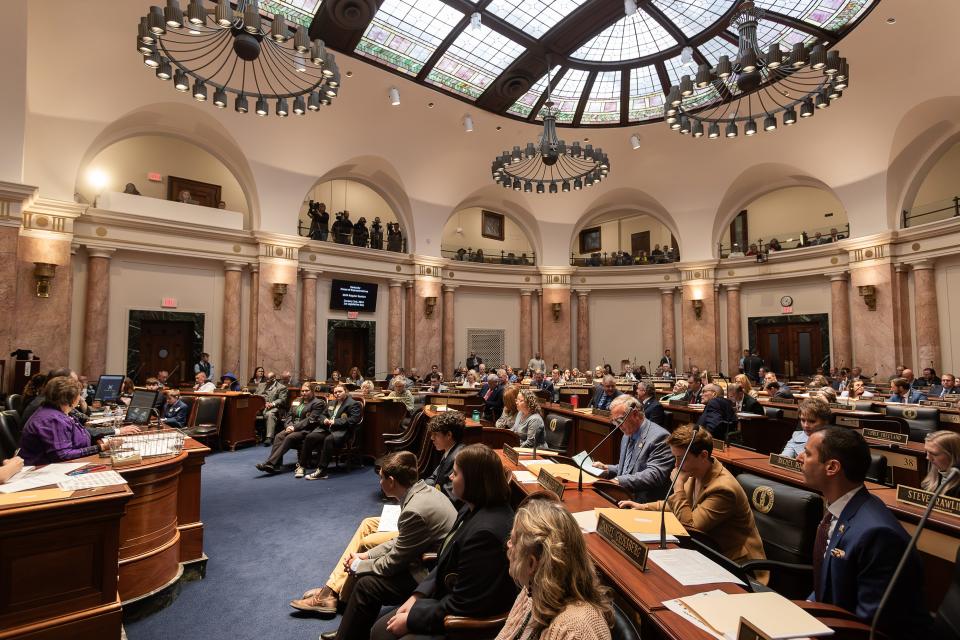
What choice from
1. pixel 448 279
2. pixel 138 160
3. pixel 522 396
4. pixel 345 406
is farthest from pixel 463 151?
pixel 522 396

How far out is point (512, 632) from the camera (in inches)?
59.4

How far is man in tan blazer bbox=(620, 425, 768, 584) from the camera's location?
2.42m

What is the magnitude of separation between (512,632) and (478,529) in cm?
56

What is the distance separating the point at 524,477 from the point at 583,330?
46.6ft

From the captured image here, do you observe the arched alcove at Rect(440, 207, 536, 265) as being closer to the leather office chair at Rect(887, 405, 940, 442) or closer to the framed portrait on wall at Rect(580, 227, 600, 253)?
the framed portrait on wall at Rect(580, 227, 600, 253)

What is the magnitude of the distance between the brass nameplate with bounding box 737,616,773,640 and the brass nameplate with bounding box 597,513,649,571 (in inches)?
19.1

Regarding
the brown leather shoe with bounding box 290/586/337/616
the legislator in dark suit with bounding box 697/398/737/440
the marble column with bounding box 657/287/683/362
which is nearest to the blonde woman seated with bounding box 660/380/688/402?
the legislator in dark suit with bounding box 697/398/737/440

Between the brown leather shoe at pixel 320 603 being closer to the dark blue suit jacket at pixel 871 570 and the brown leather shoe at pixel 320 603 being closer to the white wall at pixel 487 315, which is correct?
the dark blue suit jacket at pixel 871 570

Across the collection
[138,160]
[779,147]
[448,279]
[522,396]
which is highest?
[779,147]

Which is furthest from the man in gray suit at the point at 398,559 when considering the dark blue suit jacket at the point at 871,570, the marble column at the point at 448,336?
the marble column at the point at 448,336

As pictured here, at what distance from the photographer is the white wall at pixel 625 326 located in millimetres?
17125

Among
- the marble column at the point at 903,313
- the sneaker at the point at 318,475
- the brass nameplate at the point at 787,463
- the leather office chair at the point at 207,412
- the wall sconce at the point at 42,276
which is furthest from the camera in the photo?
the marble column at the point at 903,313

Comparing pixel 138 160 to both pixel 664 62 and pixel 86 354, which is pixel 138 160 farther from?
pixel 664 62

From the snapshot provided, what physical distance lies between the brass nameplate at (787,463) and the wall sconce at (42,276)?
11.6 meters
